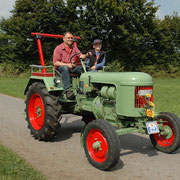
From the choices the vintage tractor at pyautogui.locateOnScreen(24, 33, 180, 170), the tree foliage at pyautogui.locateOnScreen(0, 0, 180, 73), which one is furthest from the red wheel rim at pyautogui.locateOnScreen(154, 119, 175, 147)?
the tree foliage at pyautogui.locateOnScreen(0, 0, 180, 73)

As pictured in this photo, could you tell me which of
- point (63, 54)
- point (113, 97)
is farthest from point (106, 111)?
point (63, 54)

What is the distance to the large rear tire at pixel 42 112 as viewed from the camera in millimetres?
4766

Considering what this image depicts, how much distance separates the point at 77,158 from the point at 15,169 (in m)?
1.01

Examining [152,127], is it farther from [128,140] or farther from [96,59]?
[96,59]

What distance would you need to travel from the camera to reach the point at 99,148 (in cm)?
375

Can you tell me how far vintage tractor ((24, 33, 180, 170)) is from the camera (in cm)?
375

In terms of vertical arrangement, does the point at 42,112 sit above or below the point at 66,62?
below

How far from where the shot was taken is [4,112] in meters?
7.83

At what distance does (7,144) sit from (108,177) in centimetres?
219

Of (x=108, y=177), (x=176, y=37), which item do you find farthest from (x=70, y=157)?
(x=176, y=37)

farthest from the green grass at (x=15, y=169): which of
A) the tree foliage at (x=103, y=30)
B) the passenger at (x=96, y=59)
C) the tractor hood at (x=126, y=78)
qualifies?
the tree foliage at (x=103, y=30)

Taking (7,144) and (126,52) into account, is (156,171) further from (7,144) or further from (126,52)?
(126,52)

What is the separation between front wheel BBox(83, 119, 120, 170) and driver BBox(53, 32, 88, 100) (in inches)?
Result: 48.9

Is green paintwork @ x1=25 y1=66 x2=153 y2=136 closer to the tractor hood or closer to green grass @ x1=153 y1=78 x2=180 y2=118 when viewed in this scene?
the tractor hood
